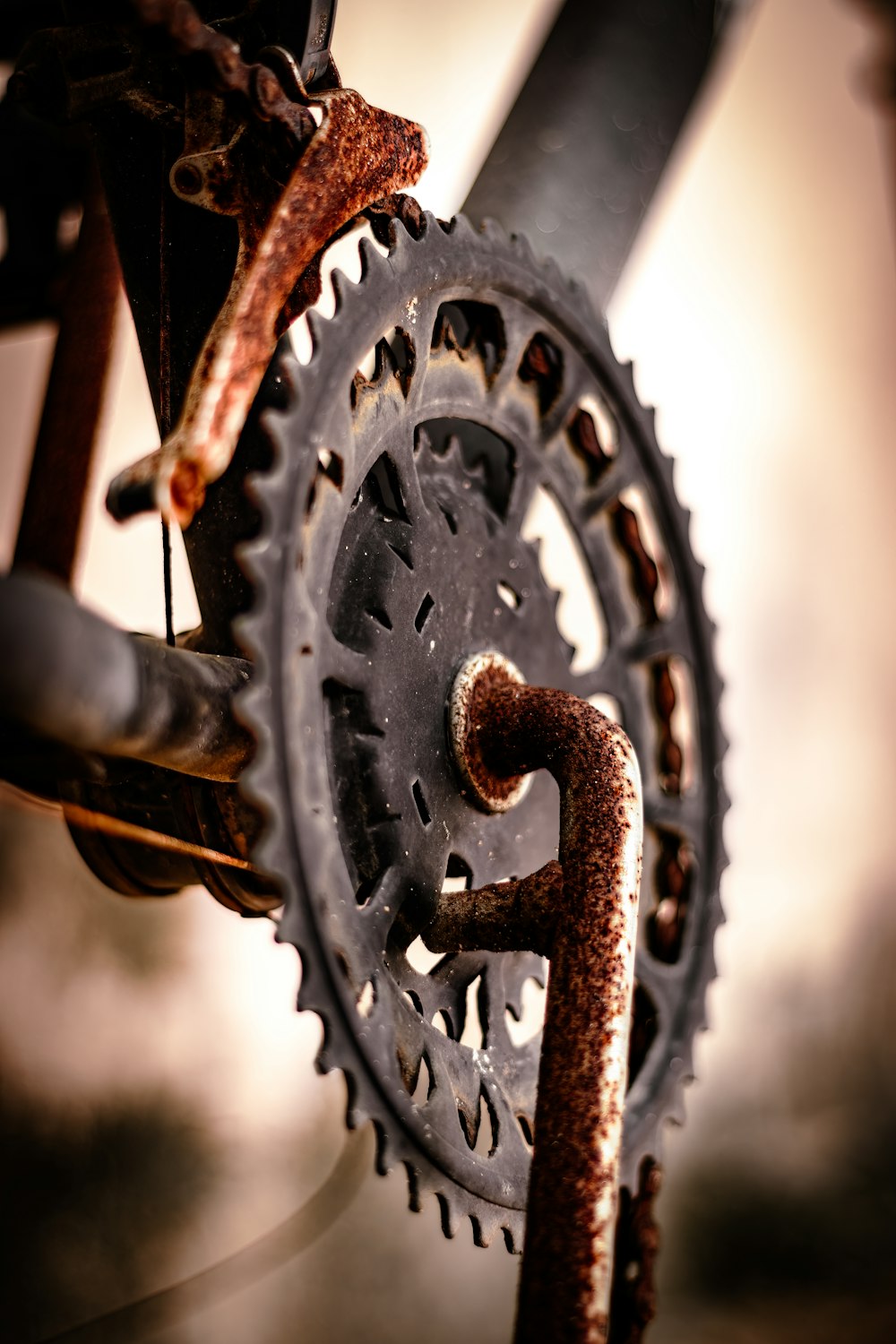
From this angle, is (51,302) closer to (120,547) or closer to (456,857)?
(120,547)

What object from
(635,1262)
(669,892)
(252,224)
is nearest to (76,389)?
(252,224)

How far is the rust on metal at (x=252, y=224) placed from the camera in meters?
0.38

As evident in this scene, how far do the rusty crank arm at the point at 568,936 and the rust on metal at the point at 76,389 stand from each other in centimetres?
25

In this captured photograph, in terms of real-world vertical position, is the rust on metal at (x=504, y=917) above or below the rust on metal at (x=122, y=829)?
above

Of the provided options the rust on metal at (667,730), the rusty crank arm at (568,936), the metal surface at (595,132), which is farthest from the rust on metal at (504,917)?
the metal surface at (595,132)

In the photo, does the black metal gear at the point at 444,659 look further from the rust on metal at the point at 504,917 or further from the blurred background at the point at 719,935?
the blurred background at the point at 719,935

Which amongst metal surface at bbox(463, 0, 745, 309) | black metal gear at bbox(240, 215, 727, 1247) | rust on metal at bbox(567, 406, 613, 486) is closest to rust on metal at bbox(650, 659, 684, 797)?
black metal gear at bbox(240, 215, 727, 1247)

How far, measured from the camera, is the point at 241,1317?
937 millimetres

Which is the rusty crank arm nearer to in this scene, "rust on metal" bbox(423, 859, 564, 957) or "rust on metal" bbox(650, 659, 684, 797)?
"rust on metal" bbox(423, 859, 564, 957)

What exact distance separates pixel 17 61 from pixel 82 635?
1.00 ft

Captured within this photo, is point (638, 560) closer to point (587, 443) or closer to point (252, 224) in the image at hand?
point (587, 443)

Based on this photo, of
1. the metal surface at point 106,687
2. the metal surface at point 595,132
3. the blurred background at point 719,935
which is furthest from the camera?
the blurred background at point 719,935

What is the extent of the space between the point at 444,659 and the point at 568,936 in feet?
0.45

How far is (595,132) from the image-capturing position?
2.44ft
